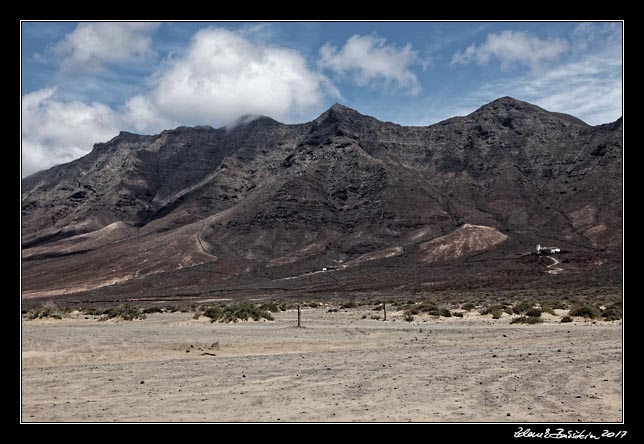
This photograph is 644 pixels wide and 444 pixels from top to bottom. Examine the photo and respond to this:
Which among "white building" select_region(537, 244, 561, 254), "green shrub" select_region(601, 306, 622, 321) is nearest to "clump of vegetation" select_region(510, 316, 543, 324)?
"green shrub" select_region(601, 306, 622, 321)

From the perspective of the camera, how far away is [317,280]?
118188 mm

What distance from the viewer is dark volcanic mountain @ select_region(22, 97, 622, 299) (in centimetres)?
11719

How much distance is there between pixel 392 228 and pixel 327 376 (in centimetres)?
14240

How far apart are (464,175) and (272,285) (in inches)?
3547

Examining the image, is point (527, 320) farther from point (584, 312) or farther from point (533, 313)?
point (584, 312)

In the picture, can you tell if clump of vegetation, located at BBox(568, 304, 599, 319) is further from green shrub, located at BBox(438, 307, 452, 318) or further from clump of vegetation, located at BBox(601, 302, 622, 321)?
green shrub, located at BBox(438, 307, 452, 318)

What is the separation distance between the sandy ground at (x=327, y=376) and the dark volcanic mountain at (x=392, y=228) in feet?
231

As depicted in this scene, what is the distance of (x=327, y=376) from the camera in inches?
624

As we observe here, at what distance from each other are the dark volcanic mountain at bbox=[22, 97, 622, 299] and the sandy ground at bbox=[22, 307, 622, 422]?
231ft

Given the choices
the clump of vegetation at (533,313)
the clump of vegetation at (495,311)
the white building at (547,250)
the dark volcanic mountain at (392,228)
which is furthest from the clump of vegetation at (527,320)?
the white building at (547,250)

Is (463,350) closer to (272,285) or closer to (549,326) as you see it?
(549,326)

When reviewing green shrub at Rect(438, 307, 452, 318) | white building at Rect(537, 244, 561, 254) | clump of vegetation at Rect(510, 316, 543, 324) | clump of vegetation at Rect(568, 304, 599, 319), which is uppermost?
white building at Rect(537, 244, 561, 254)

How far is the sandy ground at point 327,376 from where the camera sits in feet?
38.2

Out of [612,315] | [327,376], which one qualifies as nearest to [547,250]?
[612,315]
